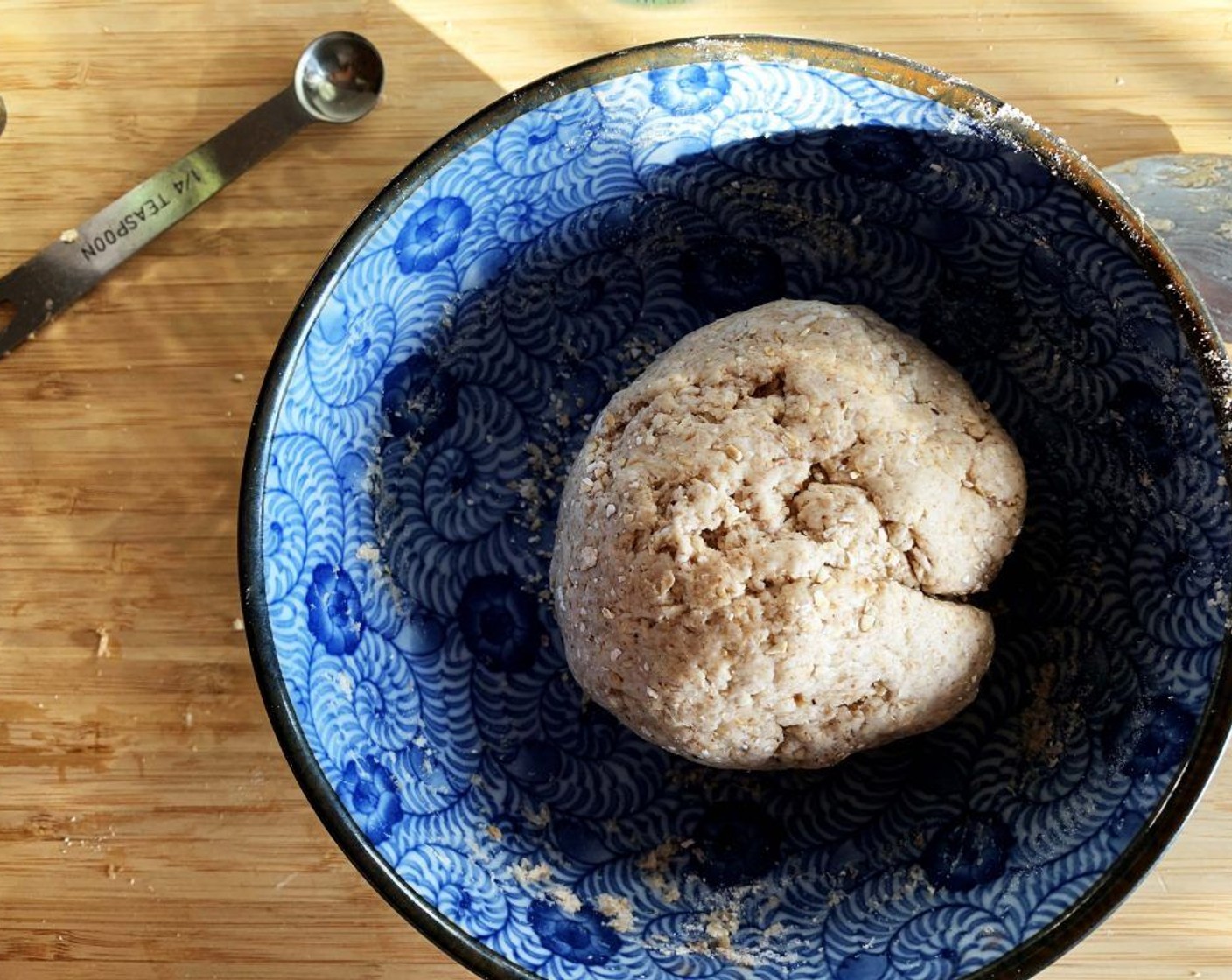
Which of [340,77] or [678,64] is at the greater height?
[678,64]

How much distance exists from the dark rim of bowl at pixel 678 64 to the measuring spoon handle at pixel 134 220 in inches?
12.2

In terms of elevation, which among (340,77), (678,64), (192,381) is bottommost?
(192,381)

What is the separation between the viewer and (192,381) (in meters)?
1.29

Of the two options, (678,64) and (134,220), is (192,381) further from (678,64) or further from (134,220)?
(678,64)

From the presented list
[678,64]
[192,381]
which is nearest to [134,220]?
[192,381]

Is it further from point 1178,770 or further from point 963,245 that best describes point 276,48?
point 1178,770

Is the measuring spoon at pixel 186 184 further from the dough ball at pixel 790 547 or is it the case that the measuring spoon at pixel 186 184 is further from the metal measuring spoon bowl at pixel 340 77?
the dough ball at pixel 790 547

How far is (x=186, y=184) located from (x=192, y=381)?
22 centimetres

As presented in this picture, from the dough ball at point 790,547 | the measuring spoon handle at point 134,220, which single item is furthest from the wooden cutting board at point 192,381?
the dough ball at point 790,547

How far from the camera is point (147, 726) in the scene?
50.0 inches

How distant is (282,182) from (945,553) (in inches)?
32.6

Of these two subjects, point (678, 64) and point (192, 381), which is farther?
point (192, 381)

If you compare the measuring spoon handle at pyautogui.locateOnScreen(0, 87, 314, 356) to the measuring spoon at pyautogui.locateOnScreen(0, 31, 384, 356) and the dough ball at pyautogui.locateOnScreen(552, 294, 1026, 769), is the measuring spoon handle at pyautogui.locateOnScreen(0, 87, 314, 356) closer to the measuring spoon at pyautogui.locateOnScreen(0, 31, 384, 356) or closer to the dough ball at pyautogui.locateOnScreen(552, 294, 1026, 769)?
the measuring spoon at pyautogui.locateOnScreen(0, 31, 384, 356)

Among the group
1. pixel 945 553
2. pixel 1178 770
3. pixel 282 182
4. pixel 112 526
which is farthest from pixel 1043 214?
pixel 112 526
